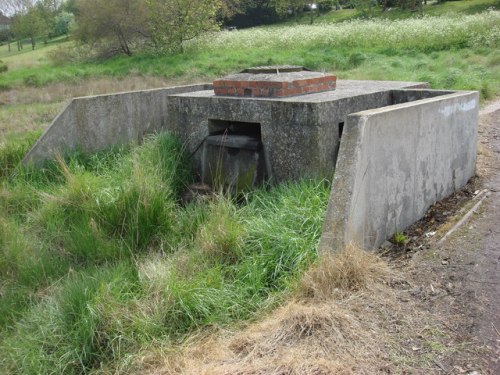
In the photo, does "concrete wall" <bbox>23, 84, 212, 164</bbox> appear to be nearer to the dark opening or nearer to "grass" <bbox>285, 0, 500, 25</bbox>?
the dark opening

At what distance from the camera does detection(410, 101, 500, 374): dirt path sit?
313 centimetres

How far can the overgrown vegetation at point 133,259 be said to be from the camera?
12.1 feet

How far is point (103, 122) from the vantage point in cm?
763

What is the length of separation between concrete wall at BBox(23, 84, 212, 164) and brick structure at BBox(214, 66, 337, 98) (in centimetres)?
124

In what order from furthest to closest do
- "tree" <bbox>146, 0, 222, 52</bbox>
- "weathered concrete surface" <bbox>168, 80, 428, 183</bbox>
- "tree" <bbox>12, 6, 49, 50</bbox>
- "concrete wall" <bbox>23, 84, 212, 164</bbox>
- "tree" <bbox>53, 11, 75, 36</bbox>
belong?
"tree" <bbox>53, 11, 75, 36</bbox>
"tree" <bbox>12, 6, 49, 50</bbox>
"tree" <bbox>146, 0, 222, 52</bbox>
"concrete wall" <bbox>23, 84, 212, 164</bbox>
"weathered concrete surface" <bbox>168, 80, 428, 183</bbox>

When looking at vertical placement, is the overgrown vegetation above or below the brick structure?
below

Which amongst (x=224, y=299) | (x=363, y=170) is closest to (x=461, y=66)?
(x=363, y=170)

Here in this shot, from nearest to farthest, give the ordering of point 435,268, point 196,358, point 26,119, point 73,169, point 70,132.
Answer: point 196,358 → point 435,268 → point 73,169 → point 70,132 → point 26,119

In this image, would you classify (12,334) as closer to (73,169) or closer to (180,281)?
(180,281)

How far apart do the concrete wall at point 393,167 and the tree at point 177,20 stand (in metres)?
22.5

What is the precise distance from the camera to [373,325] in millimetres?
3422

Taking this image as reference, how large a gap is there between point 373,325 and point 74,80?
1686 cm

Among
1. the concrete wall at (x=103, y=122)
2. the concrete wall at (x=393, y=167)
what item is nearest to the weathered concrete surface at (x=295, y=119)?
the concrete wall at (x=393, y=167)

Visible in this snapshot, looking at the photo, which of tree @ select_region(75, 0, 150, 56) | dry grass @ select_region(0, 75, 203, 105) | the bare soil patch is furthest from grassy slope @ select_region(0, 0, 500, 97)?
the bare soil patch
